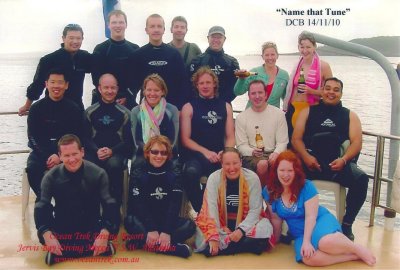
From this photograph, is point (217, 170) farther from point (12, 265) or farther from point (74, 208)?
point (12, 265)

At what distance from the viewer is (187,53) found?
4480 millimetres

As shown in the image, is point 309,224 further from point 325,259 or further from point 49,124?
point 49,124

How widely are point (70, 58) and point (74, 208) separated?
1.48 metres

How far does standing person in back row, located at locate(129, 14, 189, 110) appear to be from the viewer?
164 inches

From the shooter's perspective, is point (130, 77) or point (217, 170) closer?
point (217, 170)

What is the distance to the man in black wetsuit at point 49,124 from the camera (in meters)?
3.74

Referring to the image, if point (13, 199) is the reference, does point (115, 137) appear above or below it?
above

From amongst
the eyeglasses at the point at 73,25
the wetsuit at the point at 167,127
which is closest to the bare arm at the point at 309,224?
the wetsuit at the point at 167,127

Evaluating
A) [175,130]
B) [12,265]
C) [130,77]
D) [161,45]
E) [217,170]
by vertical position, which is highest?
[161,45]

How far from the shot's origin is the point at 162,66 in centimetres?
415

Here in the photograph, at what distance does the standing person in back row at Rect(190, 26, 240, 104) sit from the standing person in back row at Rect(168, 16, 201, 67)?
0.15 metres

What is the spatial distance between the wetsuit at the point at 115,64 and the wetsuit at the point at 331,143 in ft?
5.17

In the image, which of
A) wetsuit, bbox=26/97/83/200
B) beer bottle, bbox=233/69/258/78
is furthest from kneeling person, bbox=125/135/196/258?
beer bottle, bbox=233/69/258/78

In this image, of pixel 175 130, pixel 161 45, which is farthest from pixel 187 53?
pixel 175 130
